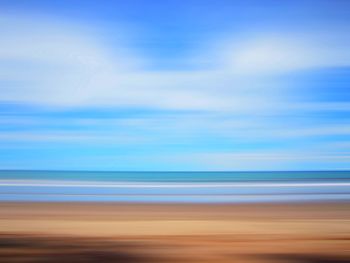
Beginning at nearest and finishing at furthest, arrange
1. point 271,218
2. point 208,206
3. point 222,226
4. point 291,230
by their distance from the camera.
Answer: point 291,230 < point 222,226 < point 271,218 < point 208,206

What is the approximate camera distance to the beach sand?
3773mm

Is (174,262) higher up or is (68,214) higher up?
(68,214)

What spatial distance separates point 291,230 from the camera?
5176 millimetres

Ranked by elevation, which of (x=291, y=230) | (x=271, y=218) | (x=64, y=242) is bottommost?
(x=64, y=242)

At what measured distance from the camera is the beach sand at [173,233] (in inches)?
149

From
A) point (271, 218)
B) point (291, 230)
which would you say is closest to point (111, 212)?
point (271, 218)

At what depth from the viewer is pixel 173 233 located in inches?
197

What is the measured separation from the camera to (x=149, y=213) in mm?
6691

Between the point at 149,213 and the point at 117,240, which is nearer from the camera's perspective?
the point at 117,240

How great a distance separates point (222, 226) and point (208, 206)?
6.70 feet

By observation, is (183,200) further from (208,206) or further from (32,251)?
(32,251)

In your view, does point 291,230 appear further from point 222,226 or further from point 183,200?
point 183,200

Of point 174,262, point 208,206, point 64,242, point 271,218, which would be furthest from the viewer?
point 208,206

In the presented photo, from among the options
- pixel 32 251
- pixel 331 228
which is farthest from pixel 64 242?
pixel 331 228
